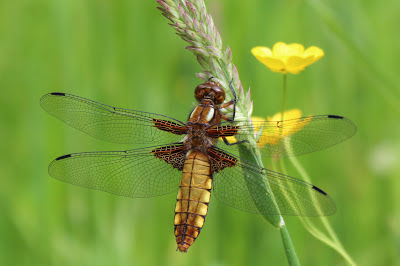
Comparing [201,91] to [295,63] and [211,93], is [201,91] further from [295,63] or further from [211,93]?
[295,63]

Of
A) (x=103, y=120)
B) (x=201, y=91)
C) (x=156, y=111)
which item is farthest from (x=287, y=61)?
(x=156, y=111)

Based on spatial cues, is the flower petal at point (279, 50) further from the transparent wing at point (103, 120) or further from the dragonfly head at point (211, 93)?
the transparent wing at point (103, 120)

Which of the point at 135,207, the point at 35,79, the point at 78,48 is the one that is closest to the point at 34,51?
the point at 35,79

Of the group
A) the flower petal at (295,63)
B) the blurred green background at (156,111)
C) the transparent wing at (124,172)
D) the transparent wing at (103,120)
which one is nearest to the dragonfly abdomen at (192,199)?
the transparent wing at (124,172)

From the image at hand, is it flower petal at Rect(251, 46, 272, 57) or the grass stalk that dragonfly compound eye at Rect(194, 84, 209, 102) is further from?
the grass stalk

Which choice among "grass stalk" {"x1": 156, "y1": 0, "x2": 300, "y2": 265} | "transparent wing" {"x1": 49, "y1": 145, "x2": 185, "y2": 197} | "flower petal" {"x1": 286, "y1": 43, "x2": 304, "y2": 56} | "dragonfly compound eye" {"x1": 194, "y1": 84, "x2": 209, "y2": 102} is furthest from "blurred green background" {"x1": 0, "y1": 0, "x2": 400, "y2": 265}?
"grass stalk" {"x1": 156, "y1": 0, "x2": 300, "y2": 265}

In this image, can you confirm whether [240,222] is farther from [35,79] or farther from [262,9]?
[35,79]
